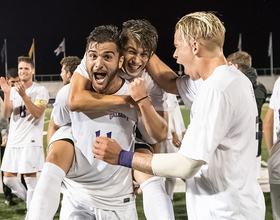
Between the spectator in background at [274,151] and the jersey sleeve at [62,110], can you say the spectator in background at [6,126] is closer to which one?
the jersey sleeve at [62,110]

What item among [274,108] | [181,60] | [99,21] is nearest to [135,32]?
[99,21]

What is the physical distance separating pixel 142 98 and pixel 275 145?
1.55 m

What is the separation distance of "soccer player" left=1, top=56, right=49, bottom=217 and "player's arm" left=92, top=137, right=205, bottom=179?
1472 millimetres

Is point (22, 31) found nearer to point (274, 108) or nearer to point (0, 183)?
point (0, 183)

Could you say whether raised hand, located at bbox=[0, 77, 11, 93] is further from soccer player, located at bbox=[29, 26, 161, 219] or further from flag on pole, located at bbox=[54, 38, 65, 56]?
soccer player, located at bbox=[29, 26, 161, 219]

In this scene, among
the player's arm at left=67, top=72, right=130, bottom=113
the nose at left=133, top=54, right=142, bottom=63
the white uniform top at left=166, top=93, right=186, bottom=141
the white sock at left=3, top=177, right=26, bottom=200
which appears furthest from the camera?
the white sock at left=3, top=177, right=26, bottom=200

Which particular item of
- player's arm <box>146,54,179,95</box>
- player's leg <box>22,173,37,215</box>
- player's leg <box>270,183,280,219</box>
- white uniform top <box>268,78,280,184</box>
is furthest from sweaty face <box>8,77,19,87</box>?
player's leg <box>270,183,280,219</box>

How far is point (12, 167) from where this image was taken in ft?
9.92

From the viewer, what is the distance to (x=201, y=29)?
1416 mm

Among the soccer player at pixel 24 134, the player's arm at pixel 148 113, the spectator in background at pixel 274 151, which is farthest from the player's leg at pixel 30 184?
the spectator in background at pixel 274 151

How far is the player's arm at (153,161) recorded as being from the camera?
1.24 m

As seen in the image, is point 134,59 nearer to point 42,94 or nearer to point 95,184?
point 95,184

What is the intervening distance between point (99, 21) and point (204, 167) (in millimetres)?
1509

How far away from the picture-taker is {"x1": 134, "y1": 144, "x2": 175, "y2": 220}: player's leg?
193 cm
